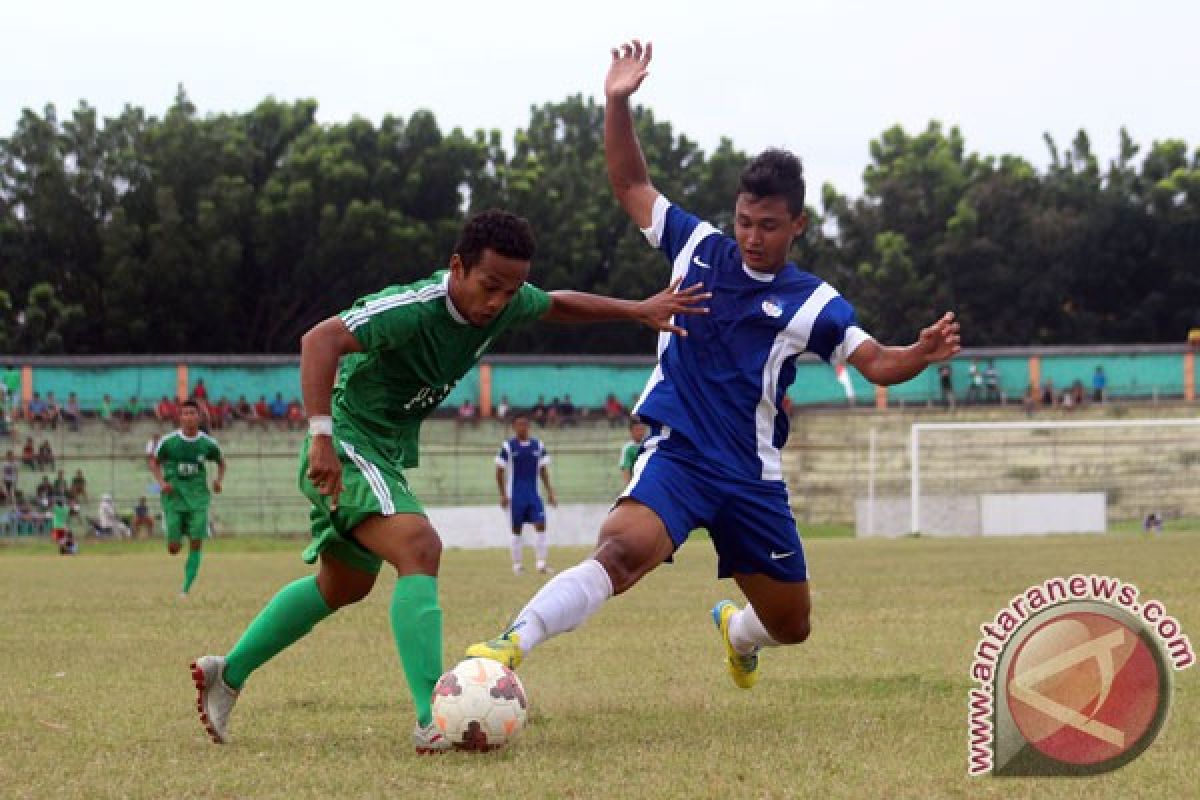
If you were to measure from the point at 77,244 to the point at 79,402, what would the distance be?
17340mm

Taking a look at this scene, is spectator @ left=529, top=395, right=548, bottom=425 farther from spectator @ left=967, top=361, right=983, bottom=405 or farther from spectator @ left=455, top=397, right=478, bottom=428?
spectator @ left=967, top=361, right=983, bottom=405

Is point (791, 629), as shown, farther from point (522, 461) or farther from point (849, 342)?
point (522, 461)

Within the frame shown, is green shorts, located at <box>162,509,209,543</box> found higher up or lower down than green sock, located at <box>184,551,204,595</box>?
higher up

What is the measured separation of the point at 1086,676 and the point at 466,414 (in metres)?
47.9

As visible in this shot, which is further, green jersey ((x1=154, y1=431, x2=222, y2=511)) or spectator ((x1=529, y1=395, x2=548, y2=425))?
spectator ((x1=529, y1=395, x2=548, y2=425))

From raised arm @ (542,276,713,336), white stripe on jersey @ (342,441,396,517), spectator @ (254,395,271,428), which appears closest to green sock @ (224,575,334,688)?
white stripe on jersey @ (342,441,396,517)

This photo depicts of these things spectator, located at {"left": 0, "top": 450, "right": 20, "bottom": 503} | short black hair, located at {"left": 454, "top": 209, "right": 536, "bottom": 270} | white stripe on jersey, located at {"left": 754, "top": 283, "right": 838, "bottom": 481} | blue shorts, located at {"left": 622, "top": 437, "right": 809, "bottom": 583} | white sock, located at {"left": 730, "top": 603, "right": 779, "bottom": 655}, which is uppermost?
short black hair, located at {"left": 454, "top": 209, "right": 536, "bottom": 270}

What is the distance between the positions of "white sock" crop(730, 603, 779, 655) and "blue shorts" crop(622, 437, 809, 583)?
0.60 meters

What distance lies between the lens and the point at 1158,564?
21500mm

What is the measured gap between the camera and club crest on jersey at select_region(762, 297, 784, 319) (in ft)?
23.7

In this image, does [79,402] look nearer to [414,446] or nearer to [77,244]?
[77,244]

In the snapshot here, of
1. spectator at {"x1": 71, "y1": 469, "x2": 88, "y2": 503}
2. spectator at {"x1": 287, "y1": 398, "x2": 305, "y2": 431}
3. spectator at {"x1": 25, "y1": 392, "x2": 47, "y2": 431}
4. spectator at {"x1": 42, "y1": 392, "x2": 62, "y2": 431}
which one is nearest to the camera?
spectator at {"x1": 71, "y1": 469, "x2": 88, "y2": 503}

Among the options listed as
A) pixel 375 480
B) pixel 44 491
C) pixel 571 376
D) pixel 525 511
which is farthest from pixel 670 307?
pixel 571 376

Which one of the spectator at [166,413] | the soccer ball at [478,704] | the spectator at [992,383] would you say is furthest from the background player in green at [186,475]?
the spectator at [992,383]
